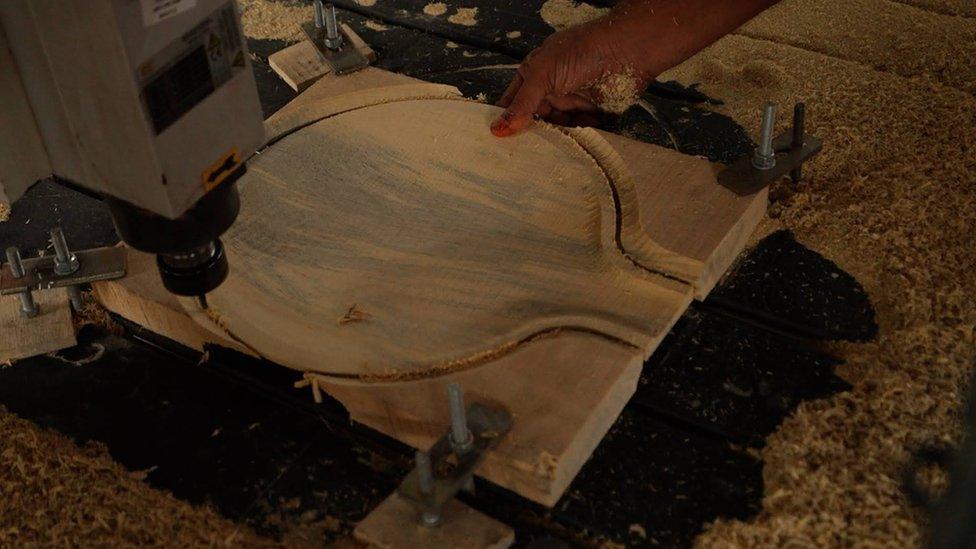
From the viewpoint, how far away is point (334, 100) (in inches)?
73.3

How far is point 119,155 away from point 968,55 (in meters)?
1.69

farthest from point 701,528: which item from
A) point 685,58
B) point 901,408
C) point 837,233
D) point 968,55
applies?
point 968,55

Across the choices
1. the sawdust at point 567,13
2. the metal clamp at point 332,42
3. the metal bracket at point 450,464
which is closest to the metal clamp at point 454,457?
the metal bracket at point 450,464

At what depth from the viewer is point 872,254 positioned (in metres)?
1.58

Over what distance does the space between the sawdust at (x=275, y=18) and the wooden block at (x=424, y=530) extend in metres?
1.29

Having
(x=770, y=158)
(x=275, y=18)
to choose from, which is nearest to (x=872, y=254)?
(x=770, y=158)

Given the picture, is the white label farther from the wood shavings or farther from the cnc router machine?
the wood shavings

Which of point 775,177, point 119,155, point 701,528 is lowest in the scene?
point 701,528

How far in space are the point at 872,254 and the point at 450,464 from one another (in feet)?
2.49

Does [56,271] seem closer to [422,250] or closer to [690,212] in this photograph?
[422,250]

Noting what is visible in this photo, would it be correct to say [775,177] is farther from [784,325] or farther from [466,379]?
[466,379]

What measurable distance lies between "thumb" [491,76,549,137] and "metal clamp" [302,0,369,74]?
348 millimetres

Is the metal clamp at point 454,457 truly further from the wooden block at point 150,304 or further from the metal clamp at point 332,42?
the metal clamp at point 332,42

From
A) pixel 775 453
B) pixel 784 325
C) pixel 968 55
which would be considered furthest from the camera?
pixel 968 55
